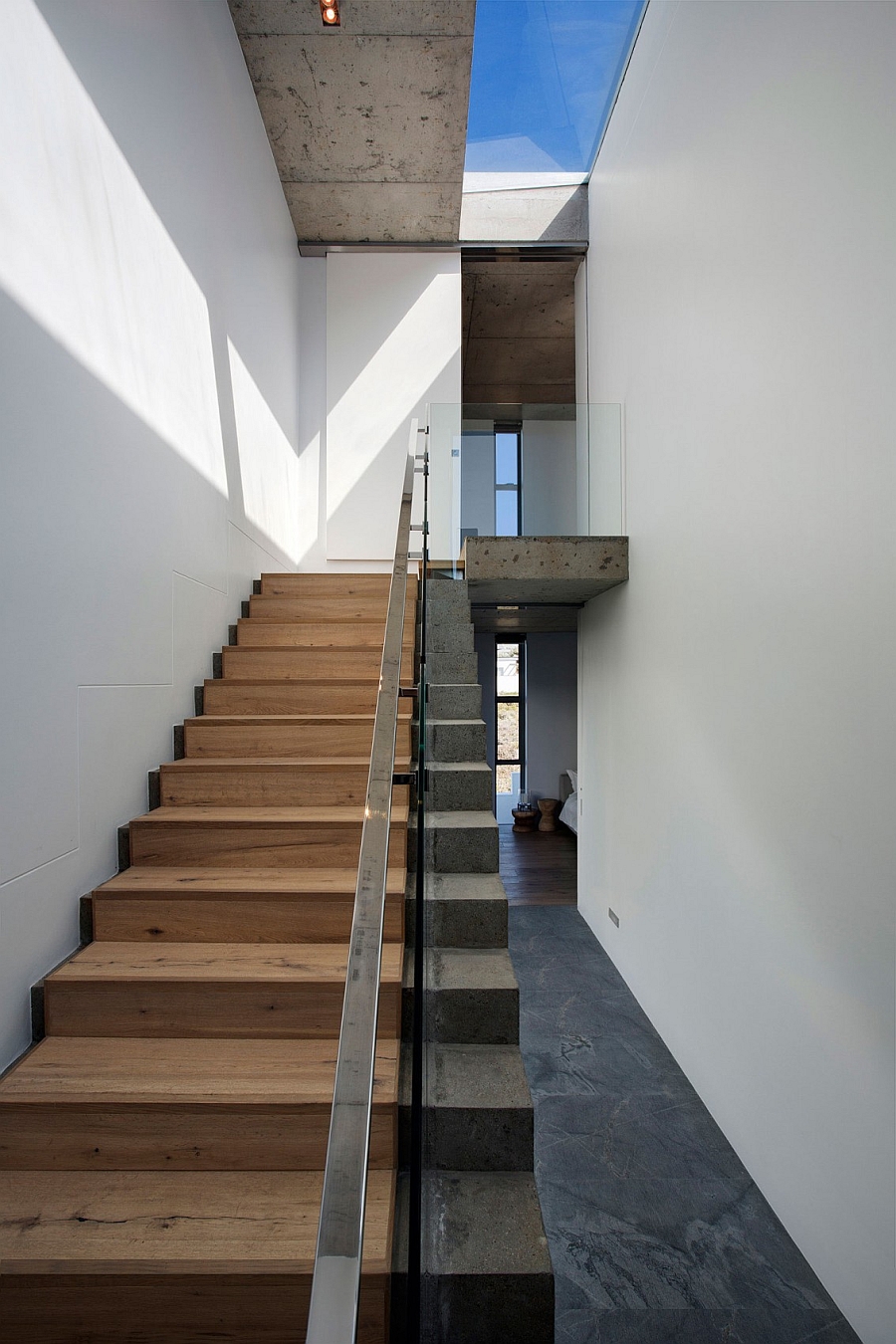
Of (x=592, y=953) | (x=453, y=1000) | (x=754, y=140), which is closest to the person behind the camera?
(x=453, y=1000)

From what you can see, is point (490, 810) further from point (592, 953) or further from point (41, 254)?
point (592, 953)

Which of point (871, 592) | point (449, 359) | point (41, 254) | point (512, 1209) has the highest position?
point (449, 359)

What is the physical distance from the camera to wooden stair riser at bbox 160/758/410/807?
9.57 feet

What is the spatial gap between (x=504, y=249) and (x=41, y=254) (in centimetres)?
485

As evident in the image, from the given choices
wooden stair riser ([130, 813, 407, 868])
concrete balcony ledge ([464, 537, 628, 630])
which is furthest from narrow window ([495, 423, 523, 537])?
wooden stair riser ([130, 813, 407, 868])

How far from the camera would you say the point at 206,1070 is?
6.24ft

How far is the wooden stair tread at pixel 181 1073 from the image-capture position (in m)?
1.77

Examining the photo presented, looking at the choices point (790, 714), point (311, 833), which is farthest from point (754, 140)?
point (311, 833)

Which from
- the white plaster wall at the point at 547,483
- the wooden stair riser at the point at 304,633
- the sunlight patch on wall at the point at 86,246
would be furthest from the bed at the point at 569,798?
the sunlight patch on wall at the point at 86,246

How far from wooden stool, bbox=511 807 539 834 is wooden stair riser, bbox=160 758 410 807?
7263 millimetres

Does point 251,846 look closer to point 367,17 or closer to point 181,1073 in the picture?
point 181,1073

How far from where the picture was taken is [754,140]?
2.80 m

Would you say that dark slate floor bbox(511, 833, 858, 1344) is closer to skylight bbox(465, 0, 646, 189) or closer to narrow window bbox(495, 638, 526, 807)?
skylight bbox(465, 0, 646, 189)

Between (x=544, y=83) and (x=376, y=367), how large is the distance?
2179mm
